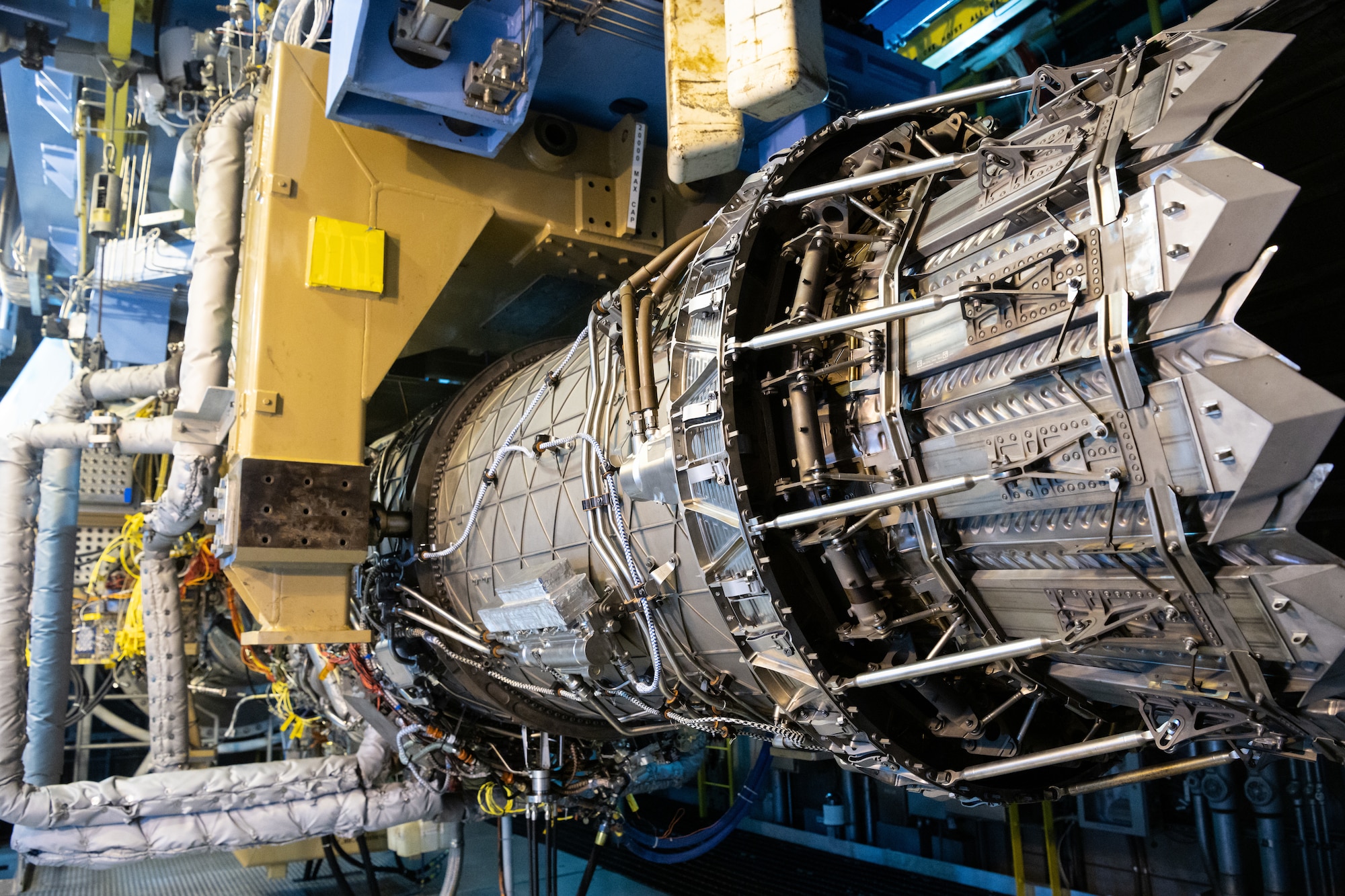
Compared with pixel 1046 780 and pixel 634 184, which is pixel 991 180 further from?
pixel 634 184

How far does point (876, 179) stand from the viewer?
2.40 meters

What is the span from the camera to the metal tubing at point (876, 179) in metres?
2.27

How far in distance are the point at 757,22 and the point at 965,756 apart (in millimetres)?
2127

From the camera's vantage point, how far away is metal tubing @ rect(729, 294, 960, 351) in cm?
199

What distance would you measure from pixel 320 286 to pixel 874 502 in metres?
2.83

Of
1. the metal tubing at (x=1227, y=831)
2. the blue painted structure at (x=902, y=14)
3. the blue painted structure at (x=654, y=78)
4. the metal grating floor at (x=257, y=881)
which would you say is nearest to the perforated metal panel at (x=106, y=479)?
the metal grating floor at (x=257, y=881)

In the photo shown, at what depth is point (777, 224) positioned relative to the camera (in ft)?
8.97

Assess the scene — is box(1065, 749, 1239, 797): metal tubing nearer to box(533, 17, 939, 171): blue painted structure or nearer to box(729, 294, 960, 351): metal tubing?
box(729, 294, 960, 351): metal tubing

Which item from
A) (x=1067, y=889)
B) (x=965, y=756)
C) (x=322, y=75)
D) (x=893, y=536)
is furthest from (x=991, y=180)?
(x=1067, y=889)

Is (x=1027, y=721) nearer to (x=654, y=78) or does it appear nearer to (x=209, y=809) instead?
(x=654, y=78)

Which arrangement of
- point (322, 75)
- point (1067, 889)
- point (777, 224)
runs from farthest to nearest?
point (1067, 889)
point (322, 75)
point (777, 224)

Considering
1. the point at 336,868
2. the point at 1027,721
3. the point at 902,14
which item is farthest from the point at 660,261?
the point at 336,868

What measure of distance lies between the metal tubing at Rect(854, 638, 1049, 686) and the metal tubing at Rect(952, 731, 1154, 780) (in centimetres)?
6

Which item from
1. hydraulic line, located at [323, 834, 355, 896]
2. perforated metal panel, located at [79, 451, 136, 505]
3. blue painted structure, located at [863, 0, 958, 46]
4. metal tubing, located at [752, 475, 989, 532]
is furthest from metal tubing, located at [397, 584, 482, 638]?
perforated metal panel, located at [79, 451, 136, 505]
